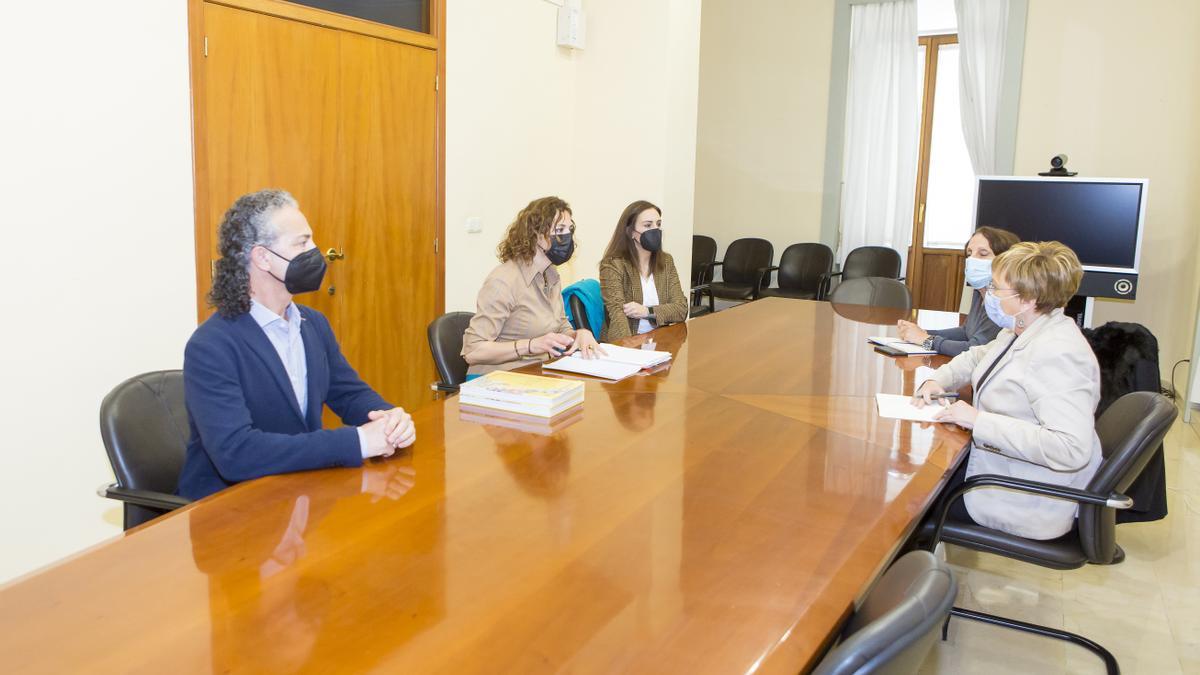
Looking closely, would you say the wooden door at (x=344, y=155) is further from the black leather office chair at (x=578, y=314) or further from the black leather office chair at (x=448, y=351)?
the black leather office chair at (x=578, y=314)

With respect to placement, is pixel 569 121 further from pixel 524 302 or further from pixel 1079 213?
pixel 1079 213

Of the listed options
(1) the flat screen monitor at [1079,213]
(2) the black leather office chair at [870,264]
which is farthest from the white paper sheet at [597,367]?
(2) the black leather office chair at [870,264]

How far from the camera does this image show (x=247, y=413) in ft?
6.75

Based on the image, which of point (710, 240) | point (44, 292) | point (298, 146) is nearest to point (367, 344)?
point (298, 146)

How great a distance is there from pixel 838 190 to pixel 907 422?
573cm

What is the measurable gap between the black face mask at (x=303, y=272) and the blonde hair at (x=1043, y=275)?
6.04ft

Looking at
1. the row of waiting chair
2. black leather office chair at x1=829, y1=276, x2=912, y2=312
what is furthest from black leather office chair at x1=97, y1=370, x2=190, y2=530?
the row of waiting chair

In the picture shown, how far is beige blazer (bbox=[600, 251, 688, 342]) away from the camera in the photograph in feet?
13.6

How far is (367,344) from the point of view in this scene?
4.59 m

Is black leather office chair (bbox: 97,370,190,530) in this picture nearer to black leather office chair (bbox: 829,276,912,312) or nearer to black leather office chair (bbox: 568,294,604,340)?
black leather office chair (bbox: 568,294,604,340)

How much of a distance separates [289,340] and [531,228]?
1.33m

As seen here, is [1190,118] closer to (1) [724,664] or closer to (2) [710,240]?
(2) [710,240]

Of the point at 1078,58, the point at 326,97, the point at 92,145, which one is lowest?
the point at 92,145

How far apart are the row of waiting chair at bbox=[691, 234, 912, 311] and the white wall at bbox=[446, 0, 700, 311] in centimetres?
156
